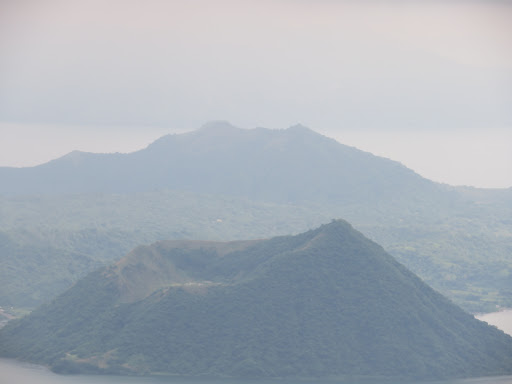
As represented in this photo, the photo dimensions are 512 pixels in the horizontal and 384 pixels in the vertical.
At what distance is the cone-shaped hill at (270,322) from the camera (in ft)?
226

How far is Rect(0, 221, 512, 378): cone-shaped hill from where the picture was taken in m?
68.8

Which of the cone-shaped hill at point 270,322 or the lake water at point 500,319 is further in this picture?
the lake water at point 500,319

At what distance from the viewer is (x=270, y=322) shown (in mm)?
71125

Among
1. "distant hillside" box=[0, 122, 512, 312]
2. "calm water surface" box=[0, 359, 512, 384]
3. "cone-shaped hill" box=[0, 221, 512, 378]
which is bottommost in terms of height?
"calm water surface" box=[0, 359, 512, 384]

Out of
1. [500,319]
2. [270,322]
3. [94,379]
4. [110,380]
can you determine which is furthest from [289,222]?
[110,380]

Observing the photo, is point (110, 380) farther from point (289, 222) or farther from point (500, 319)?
point (289, 222)

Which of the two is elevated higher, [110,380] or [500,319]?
[500,319]

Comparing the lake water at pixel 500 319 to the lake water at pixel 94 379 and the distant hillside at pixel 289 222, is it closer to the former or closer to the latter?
the distant hillside at pixel 289 222

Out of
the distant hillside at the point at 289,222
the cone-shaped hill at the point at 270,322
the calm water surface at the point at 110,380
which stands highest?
the distant hillside at the point at 289,222

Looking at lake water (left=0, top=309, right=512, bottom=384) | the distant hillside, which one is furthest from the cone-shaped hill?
the distant hillside

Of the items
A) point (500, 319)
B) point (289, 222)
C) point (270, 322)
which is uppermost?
point (289, 222)

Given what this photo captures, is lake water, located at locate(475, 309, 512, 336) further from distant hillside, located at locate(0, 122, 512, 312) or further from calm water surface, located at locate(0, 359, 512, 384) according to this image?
calm water surface, located at locate(0, 359, 512, 384)

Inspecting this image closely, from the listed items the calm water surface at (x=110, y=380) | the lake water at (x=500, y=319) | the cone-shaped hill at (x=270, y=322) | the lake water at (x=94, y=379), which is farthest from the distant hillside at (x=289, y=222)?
the calm water surface at (x=110, y=380)

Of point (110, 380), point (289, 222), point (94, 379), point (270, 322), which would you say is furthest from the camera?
point (289, 222)
